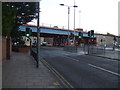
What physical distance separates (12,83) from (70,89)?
245 centimetres

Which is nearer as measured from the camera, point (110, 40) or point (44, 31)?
point (44, 31)

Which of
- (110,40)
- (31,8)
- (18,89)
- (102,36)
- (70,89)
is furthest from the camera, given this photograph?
(110,40)

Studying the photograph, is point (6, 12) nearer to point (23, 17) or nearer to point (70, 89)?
point (70, 89)

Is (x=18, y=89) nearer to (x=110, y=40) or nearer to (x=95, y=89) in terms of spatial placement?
(x=95, y=89)

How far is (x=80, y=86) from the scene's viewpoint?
320 inches

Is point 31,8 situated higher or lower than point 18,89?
higher

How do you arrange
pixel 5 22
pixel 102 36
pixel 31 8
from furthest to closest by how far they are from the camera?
pixel 102 36 < pixel 31 8 < pixel 5 22

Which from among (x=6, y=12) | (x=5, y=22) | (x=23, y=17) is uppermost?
(x=23, y=17)

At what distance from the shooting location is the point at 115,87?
7875 millimetres

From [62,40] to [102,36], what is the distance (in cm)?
1879

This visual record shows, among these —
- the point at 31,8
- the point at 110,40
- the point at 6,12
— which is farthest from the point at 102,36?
the point at 6,12

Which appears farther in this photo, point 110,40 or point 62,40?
point 110,40

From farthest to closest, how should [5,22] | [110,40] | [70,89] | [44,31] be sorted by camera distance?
[110,40]
[44,31]
[5,22]
[70,89]

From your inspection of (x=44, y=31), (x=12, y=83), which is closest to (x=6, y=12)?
(x=12, y=83)
